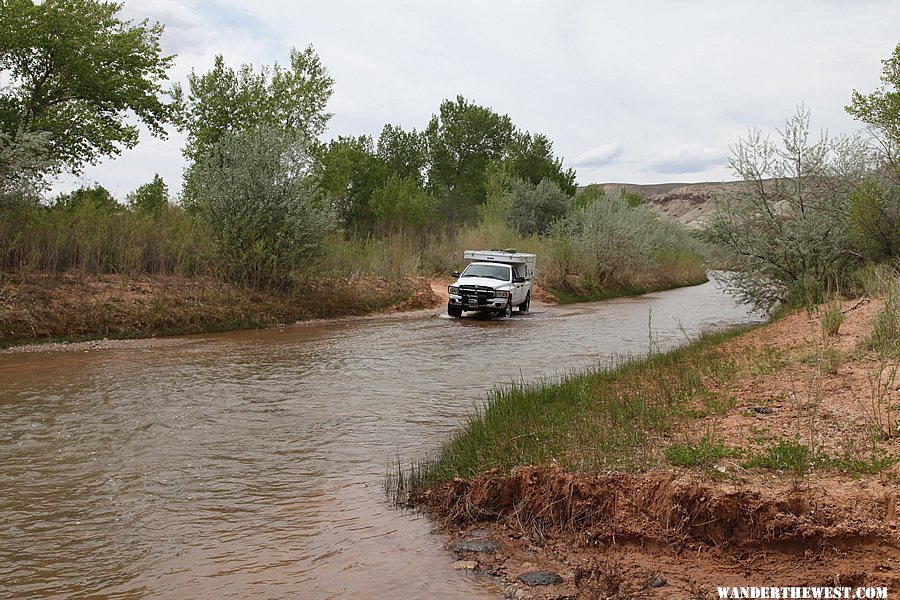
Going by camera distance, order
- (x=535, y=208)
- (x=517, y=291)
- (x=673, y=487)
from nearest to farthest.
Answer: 1. (x=673, y=487)
2. (x=517, y=291)
3. (x=535, y=208)

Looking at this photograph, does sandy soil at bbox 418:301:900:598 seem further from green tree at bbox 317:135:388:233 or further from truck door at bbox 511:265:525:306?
green tree at bbox 317:135:388:233

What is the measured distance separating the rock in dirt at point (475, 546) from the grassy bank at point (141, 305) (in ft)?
45.5

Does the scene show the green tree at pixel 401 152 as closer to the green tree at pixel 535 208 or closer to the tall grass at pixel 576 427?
the green tree at pixel 535 208

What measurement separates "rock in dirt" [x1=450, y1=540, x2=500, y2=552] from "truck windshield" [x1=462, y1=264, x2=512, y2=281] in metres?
21.0

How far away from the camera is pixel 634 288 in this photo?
44.0 metres

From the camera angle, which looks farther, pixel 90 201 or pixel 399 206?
pixel 399 206

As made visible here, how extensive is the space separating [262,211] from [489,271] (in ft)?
27.7

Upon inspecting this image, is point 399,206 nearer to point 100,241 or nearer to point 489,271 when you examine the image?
point 489,271

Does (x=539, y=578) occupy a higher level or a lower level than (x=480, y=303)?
lower

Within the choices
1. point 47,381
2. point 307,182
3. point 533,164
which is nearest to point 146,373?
point 47,381

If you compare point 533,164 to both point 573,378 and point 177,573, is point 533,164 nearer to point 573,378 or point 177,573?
point 573,378

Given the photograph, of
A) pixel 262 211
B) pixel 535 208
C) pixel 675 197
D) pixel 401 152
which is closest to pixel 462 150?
pixel 401 152

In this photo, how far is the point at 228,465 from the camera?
7734mm

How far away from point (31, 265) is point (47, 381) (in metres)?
6.96
